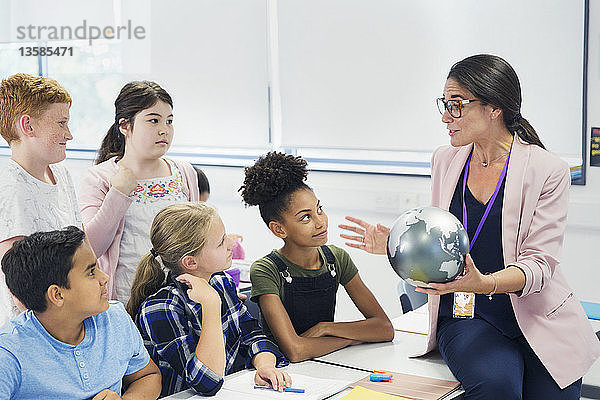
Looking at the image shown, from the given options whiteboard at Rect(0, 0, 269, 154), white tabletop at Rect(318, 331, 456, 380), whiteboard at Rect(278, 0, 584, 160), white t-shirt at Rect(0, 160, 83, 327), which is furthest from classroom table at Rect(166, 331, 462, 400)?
whiteboard at Rect(0, 0, 269, 154)

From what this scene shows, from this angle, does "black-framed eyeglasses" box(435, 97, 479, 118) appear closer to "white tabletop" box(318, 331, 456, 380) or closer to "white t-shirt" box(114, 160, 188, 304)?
"white tabletop" box(318, 331, 456, 380)

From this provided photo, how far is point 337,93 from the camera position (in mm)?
4484

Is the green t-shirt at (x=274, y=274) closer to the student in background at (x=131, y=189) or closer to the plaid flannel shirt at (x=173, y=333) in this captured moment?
the plaid flannel shirt at (x=173, y=333)

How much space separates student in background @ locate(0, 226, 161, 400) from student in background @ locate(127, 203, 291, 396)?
0.21 meters

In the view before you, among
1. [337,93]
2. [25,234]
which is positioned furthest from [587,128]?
[25,234]

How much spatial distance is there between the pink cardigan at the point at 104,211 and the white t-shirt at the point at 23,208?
0.24 m

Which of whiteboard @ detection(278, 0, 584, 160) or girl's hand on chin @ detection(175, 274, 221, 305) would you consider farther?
whiteboard @ detection(278, 0, 584, 160)

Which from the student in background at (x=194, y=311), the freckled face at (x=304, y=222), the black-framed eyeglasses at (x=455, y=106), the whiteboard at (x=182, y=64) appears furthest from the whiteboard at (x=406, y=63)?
the student in background at (x=194, y=311)

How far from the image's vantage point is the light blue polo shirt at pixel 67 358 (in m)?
1.76

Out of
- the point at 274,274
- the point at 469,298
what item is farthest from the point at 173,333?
the point at 469,298

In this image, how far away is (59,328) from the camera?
6.15 ft

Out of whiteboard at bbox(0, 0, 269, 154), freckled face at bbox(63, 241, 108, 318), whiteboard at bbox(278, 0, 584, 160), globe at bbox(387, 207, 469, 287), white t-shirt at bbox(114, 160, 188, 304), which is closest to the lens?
freckled face at bbox(63, 241, 108, 318)

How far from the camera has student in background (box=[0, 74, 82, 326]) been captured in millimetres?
2258

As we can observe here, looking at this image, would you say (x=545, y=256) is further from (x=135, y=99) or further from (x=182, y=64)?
(x=182, y=64)
